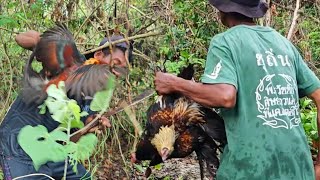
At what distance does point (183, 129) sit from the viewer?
10.8 feet

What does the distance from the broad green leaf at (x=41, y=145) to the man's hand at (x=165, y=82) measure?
0.77 m

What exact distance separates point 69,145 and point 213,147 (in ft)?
3.77

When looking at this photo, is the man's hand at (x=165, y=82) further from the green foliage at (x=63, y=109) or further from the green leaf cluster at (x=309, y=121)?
the green leaf cluster at (x=309, y=121)

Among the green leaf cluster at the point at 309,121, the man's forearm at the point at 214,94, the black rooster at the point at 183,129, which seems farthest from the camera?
the green leaf cluster at the point at 309,121

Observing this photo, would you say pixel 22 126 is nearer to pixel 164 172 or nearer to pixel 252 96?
pixel 252 96

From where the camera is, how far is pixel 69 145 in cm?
238

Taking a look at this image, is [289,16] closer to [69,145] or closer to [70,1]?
[70,1]

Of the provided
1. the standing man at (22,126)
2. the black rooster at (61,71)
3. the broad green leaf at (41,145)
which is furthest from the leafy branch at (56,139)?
the standing man at (22,126)

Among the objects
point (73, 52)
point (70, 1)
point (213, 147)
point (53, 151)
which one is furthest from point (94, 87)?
point (70, 1)

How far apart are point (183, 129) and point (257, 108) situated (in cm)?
55

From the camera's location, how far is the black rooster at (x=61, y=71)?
3291 millimetres

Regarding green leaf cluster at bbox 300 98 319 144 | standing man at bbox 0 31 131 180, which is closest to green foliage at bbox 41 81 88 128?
standing man at bbox 0 31 131 180

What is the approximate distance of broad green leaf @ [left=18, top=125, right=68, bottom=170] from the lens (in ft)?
7.55

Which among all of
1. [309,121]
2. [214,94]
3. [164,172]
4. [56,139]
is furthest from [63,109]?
[164,172]
